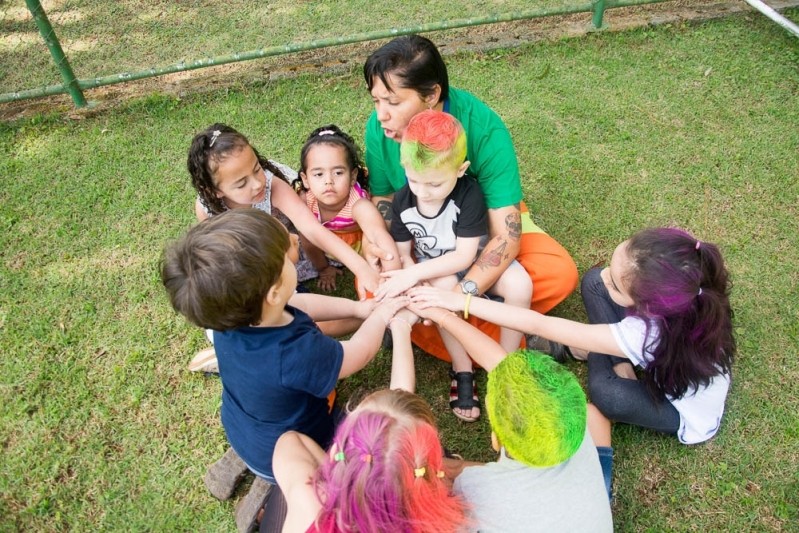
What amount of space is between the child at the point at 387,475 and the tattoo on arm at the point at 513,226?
4.06 ft

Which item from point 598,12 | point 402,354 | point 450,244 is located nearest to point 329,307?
point 402,354

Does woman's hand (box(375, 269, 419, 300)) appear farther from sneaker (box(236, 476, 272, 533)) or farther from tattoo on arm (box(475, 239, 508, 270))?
sneaker (box(236, 476, 272, 533))

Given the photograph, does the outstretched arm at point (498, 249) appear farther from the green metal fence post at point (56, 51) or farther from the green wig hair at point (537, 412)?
the green metal fence post at point (56, 51)

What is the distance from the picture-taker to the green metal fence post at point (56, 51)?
407 cm

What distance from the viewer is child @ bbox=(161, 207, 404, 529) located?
1.78 meters

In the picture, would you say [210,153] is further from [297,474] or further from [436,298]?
[297,474]

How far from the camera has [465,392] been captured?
109 inches

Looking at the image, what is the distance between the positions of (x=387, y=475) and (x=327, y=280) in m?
1.97

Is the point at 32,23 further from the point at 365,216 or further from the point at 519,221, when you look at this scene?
the point at 519,221

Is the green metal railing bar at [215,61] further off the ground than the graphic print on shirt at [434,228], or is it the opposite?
the green metal railing bar at [215,61]

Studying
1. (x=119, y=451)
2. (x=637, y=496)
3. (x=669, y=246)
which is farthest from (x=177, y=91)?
(x=637, y=496)

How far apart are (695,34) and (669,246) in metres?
3.59

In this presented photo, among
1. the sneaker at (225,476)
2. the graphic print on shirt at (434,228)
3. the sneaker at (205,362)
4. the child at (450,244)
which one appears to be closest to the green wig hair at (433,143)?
the child at (450,244)

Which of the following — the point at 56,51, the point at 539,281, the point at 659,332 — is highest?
the point at 56,51
